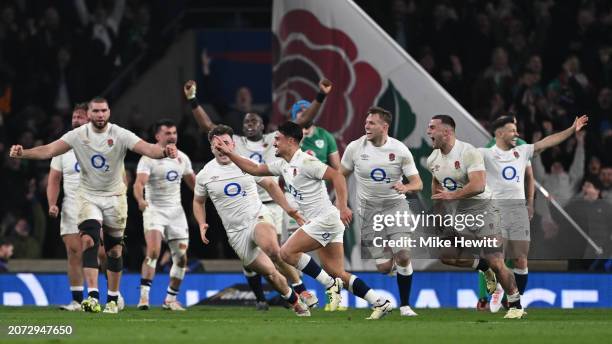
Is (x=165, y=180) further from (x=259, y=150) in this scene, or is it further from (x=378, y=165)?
(x=378, y=165)

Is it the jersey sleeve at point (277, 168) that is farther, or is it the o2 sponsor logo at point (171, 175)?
the o2 sponsor logo at point (171, 175)

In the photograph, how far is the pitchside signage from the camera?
2166cm

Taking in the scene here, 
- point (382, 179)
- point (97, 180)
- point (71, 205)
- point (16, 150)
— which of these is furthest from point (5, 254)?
point (382, 179)

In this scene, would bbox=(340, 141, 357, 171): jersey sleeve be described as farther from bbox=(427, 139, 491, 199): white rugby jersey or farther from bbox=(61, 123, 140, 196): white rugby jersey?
bbox=(61, 123, 140, 196): white rugby jersey

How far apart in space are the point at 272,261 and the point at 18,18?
1084 cm

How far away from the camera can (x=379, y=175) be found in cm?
1834

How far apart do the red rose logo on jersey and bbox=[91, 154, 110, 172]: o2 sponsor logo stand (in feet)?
13.9

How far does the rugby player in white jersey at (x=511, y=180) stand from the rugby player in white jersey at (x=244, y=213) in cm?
266

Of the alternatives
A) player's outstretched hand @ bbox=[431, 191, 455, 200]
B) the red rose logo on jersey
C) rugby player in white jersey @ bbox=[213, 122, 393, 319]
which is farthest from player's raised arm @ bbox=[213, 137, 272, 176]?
the red rose logo on jersey

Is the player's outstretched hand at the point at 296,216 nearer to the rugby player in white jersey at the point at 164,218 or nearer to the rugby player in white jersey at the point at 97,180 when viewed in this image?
the rugby player in white jersey at the point at 97,180

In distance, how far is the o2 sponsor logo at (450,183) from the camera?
1777 cm

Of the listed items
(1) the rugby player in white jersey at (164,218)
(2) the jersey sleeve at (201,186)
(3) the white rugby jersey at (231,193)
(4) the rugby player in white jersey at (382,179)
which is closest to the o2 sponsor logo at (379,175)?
(4) the rugby player in white jersey at (382,179)

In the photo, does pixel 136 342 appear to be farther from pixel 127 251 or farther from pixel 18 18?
pixel 18 18

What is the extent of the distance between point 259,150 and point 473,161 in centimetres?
395
